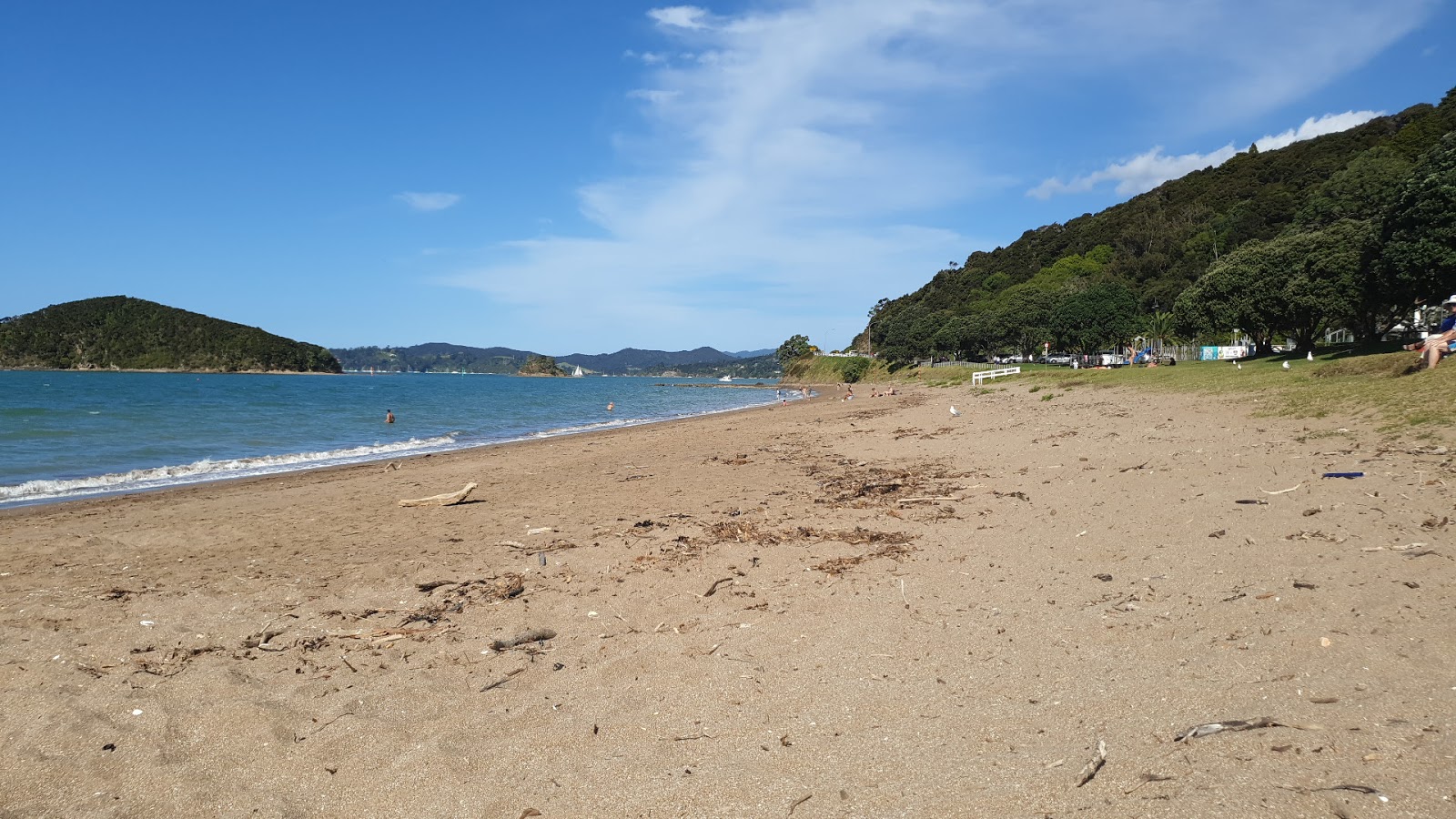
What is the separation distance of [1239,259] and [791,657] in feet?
173

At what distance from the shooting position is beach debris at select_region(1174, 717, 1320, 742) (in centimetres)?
328

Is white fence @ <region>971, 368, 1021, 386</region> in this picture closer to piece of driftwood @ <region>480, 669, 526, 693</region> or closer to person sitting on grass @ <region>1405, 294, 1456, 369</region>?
person sitting on grass @ <region>1405, 294, 1456, 369</region>

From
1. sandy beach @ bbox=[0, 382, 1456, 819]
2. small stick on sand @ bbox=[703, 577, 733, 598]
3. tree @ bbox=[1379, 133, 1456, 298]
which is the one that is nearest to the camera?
sandy beach @ bbox=[0, 382, 1456, 819]

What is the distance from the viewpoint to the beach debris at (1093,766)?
3.11 metres

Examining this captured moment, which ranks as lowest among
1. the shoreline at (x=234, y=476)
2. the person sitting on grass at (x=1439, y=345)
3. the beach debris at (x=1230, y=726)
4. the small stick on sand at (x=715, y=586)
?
the shoreline at (x=234, y=476)

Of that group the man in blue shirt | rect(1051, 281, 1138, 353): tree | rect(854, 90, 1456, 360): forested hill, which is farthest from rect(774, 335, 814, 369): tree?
the man in blue shirt

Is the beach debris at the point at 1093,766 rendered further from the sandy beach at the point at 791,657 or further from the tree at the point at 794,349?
the tree at the point at 794,349

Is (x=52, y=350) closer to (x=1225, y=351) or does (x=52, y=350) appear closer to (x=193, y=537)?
(x=193, y=537)

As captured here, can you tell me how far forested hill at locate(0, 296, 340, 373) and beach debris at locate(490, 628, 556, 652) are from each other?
579ft

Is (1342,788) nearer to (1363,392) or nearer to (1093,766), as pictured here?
(1093,766)

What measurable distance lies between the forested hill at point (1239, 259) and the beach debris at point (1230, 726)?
32736mm

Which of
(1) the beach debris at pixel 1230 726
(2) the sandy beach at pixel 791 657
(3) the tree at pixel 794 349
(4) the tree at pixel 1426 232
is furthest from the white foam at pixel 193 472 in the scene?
(3) the tree at pixel 794 349

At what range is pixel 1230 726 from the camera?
10.9ft

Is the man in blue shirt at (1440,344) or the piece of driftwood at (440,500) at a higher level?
the man in blue shirt at (1440,344)
